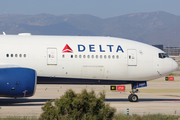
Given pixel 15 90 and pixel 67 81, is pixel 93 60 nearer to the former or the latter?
pixel 67 81

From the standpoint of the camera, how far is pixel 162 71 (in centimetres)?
2666

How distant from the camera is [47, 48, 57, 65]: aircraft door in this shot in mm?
24875

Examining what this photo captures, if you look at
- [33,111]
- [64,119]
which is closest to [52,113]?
[64,119]

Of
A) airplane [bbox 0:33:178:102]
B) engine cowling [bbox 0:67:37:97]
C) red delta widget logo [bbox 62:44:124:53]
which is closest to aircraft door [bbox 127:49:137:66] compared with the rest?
airplane [bbox 0:33:178:102]

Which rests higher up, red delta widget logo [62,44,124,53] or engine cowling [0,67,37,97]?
red delta widget logo [62,44,124,53]

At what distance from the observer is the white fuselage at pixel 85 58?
24656 mm

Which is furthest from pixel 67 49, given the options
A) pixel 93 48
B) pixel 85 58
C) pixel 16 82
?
pixel 16 82

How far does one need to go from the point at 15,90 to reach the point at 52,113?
8.76m

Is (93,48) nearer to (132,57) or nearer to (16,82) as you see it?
(132,57)

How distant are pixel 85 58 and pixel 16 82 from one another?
607 centimetres

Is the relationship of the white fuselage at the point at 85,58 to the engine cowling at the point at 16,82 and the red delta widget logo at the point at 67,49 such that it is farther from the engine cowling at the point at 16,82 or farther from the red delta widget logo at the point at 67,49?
the engine cowling at the point at 16,82

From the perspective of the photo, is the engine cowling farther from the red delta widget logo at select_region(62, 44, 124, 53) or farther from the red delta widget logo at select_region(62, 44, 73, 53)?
the red delta widget logo at select_region(62, 44, 124, 53)

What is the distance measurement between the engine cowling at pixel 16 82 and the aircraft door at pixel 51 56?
7.40ft

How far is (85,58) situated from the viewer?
25422 millimetres
